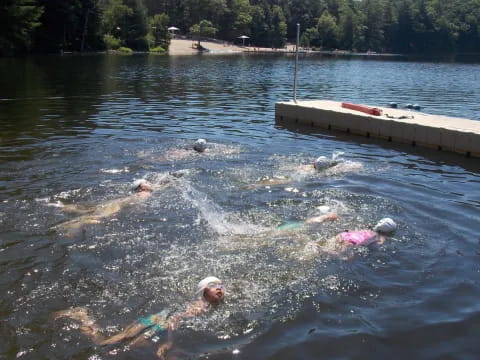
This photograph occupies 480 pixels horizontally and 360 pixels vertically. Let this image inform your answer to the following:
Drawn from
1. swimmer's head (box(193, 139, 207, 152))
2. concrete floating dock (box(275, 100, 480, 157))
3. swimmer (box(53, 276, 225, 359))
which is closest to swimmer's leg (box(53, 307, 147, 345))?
swimmer (box(53, 276, 225, 359))

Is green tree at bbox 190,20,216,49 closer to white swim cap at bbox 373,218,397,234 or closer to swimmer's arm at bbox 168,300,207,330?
white swim cap at bbox 373,218,397,234

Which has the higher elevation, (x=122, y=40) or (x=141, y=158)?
(x=122, y=40)

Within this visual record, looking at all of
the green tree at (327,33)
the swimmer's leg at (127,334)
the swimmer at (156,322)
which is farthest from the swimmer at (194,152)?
the green tree at (327,33)

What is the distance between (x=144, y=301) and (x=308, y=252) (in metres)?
3.08

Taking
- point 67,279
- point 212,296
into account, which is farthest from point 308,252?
point 67,279

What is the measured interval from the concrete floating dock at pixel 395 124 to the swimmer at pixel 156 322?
12375 mm

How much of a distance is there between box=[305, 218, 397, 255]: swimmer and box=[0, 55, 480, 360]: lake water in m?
0.19

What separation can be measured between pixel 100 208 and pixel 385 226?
19.6 feet

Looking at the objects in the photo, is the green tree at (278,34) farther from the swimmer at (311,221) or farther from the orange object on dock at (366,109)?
the swimmer at (311,221)

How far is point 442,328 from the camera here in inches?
269

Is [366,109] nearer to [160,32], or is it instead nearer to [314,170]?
[314,170]

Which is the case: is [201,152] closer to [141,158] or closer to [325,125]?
[141,158]

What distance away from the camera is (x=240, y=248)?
900 centimetres

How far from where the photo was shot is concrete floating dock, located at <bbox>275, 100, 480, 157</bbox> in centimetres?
1684
